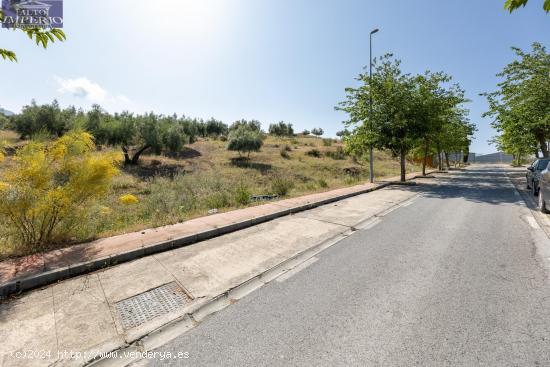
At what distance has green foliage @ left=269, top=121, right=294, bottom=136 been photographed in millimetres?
71750

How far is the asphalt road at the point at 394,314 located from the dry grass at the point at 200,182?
4.18 metres

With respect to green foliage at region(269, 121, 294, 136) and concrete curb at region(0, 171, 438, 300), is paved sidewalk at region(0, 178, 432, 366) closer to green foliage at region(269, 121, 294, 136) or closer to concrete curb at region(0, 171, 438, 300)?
concrete curb at region(0, 171, 438, 300)

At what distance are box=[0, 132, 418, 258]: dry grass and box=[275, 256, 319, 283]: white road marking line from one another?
147 inches

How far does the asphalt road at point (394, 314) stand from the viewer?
2.37 meters

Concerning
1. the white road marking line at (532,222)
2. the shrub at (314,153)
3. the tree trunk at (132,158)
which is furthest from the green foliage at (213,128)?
the white road marking line at (532,222)

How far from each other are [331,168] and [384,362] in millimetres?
27366

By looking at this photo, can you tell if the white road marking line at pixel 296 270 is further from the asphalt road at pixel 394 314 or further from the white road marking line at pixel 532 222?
the white road marking line at pixel 532 222

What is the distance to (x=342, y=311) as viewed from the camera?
9.98 ft

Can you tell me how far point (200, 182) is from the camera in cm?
1587

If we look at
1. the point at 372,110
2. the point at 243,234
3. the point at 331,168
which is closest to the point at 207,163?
the point at 331,168

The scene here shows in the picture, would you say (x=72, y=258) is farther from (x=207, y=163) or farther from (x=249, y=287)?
(x=207, y=163)

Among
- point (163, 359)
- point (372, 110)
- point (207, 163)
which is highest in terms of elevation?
point (372, 110)

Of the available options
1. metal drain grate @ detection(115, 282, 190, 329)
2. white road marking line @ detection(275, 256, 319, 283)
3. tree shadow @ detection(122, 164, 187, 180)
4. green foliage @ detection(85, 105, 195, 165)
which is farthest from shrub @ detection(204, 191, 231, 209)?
green foliage @ detection(85, 105, 195, 165)

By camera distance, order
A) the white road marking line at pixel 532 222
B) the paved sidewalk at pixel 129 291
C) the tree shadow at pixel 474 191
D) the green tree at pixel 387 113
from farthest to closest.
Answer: the green tree at pixel 387 113
the tree shadow at pixel 474 191
the white road marking line at pixel 532 222
the paved sidewalk at pixel 129 291
